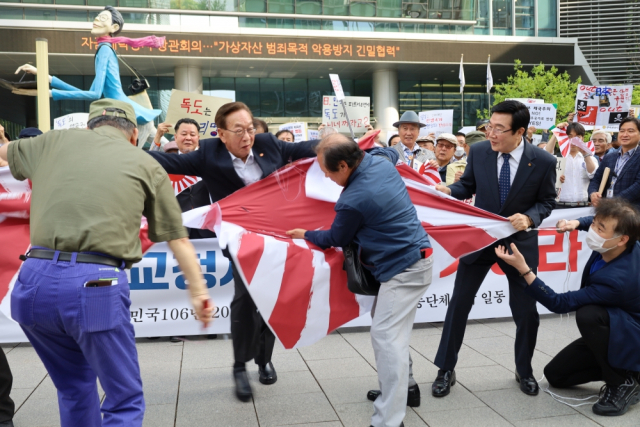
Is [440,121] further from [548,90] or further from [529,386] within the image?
[548,90]

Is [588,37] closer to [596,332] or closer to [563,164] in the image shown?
[563,164]

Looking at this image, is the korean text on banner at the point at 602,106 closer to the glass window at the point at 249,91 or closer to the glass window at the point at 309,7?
the glass window at the point at 309,7

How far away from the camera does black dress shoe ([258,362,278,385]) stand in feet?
14.8

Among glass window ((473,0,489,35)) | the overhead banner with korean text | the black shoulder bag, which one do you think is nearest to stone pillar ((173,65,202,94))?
glass window ((473,0,489,35))

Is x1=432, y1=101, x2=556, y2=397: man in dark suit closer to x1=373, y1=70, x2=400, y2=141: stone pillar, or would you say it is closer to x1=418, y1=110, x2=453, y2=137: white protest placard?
x1=418, y1=110, x2=453, y2=137: white protest placard

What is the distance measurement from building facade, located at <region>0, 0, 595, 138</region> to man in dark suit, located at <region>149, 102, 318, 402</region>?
20.8m

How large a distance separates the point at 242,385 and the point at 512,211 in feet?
7.75

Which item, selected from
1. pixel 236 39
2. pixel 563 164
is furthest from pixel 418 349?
pixel 236 39

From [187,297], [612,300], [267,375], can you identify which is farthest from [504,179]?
[187,297]

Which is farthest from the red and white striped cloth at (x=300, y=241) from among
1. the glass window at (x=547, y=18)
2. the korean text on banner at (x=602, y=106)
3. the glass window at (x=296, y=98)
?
the glass window at (x=547, y=18)

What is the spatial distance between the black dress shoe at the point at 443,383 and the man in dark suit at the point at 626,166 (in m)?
2.75

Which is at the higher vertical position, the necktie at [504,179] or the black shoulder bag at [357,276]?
the necktie at [504,179]

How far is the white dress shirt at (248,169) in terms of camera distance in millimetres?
4316

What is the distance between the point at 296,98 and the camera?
30797 mm
